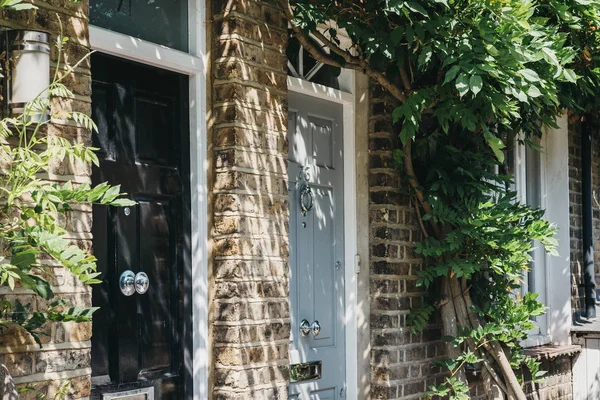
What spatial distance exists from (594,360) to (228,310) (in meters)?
5.32

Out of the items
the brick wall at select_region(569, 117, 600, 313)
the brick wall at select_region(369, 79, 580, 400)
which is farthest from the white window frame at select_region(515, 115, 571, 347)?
the brick wall at select_region(369, 79, 580, 400)

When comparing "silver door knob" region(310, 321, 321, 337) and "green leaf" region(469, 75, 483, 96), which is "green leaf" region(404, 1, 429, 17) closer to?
"green leaf" region(469, 75, 483, 96)

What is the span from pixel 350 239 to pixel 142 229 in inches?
71.3

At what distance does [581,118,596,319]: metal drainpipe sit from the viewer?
891cm

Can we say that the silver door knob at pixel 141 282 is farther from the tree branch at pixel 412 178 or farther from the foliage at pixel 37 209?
the tree branch at pixel 412 178

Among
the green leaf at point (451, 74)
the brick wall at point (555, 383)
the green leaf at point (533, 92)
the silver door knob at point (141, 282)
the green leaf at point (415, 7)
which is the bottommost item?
the brick wall at point (555, 383)

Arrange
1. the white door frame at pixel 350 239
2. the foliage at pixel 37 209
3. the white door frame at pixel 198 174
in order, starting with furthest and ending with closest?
the white door frame at pixel 350 239, the white door frame at pixel 198 174, the foliage at pixel 37 209

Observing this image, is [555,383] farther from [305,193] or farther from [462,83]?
[462,83]

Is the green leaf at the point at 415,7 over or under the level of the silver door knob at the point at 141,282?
over

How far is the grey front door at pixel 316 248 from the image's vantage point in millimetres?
5512

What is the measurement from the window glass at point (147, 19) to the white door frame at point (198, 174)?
55 mm

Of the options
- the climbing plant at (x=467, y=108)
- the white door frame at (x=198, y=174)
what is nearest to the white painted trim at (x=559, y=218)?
the climbing plant at (x=467, y=108)

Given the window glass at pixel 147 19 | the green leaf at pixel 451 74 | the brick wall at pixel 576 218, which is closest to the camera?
the window glass at pixel 147 19

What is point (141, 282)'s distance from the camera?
174 inches
